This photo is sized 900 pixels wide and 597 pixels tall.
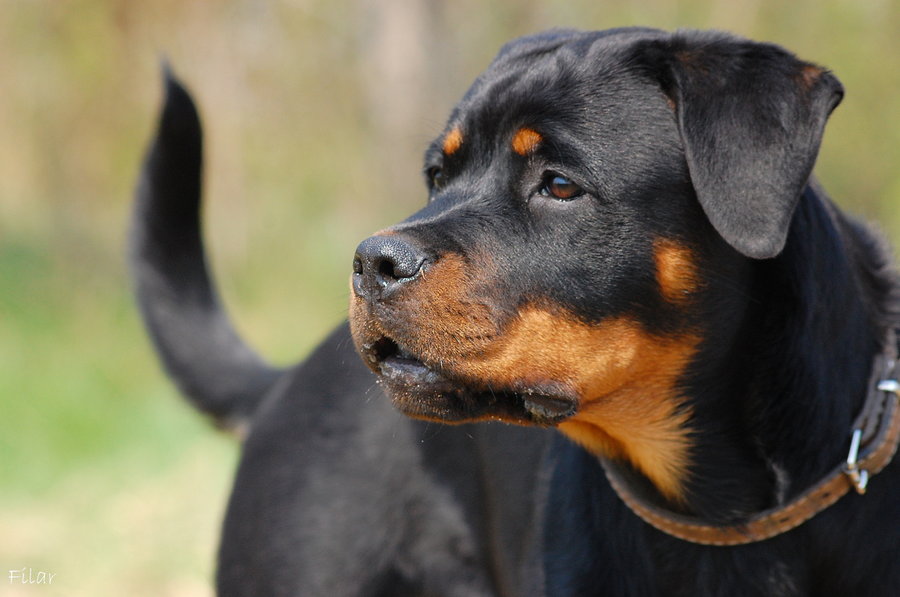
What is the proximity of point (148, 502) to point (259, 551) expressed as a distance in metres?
2.86

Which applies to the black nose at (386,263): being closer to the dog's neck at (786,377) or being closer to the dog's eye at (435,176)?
the dog's eye at (435,176)

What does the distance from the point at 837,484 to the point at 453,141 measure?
1.22 m

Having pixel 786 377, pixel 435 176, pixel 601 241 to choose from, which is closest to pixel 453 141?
pixel 435 176

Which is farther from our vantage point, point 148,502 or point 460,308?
point 148,502

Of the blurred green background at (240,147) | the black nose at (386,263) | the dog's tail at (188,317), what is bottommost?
the blurred green background at (240,147)

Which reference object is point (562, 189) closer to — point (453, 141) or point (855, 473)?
point (453, 141)

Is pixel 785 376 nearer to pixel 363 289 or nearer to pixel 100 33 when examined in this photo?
pixel 363 289

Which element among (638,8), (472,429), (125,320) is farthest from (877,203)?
(472,429)

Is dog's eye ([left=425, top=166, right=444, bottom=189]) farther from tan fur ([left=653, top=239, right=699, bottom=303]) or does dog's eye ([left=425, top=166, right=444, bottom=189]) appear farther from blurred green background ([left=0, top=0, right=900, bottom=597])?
blurred green background ([left=0, top=0, right=900, bottom=597])

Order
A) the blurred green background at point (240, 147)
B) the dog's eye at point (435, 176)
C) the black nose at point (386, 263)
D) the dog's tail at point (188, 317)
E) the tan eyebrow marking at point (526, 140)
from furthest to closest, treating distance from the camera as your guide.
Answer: the blurred green background at point (240, 147)
the dog's tail at point (188, 317)
the dog's eye at point (435, 176)
the tan eyebrow marking at point (526, 140)
the black nose at point (386, 263)

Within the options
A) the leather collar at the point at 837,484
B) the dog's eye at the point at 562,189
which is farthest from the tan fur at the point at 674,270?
the leather collar at the point at 837,484

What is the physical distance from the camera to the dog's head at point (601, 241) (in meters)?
2.24

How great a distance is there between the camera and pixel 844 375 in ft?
7.87

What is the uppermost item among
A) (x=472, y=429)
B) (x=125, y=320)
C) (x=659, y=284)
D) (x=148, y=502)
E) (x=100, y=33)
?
(x=659, y=284)
